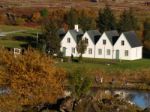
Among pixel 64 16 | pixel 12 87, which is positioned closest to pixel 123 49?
pixel 64 16

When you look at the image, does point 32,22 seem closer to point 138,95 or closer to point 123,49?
point 123,49

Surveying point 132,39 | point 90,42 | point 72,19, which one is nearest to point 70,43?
point 90,42

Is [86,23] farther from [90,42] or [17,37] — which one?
[17,37]

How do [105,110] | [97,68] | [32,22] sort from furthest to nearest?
[32,22] → [97,68] → [105,110]

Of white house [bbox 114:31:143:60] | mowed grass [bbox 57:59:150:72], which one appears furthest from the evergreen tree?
mowed grass [bbox 57:59:150:72]

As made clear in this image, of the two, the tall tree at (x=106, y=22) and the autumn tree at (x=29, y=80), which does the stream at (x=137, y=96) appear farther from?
the tall tree at (x=106, y=22)

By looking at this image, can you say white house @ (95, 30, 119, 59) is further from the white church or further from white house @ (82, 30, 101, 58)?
white house @ (82, 30, 101, 58)
